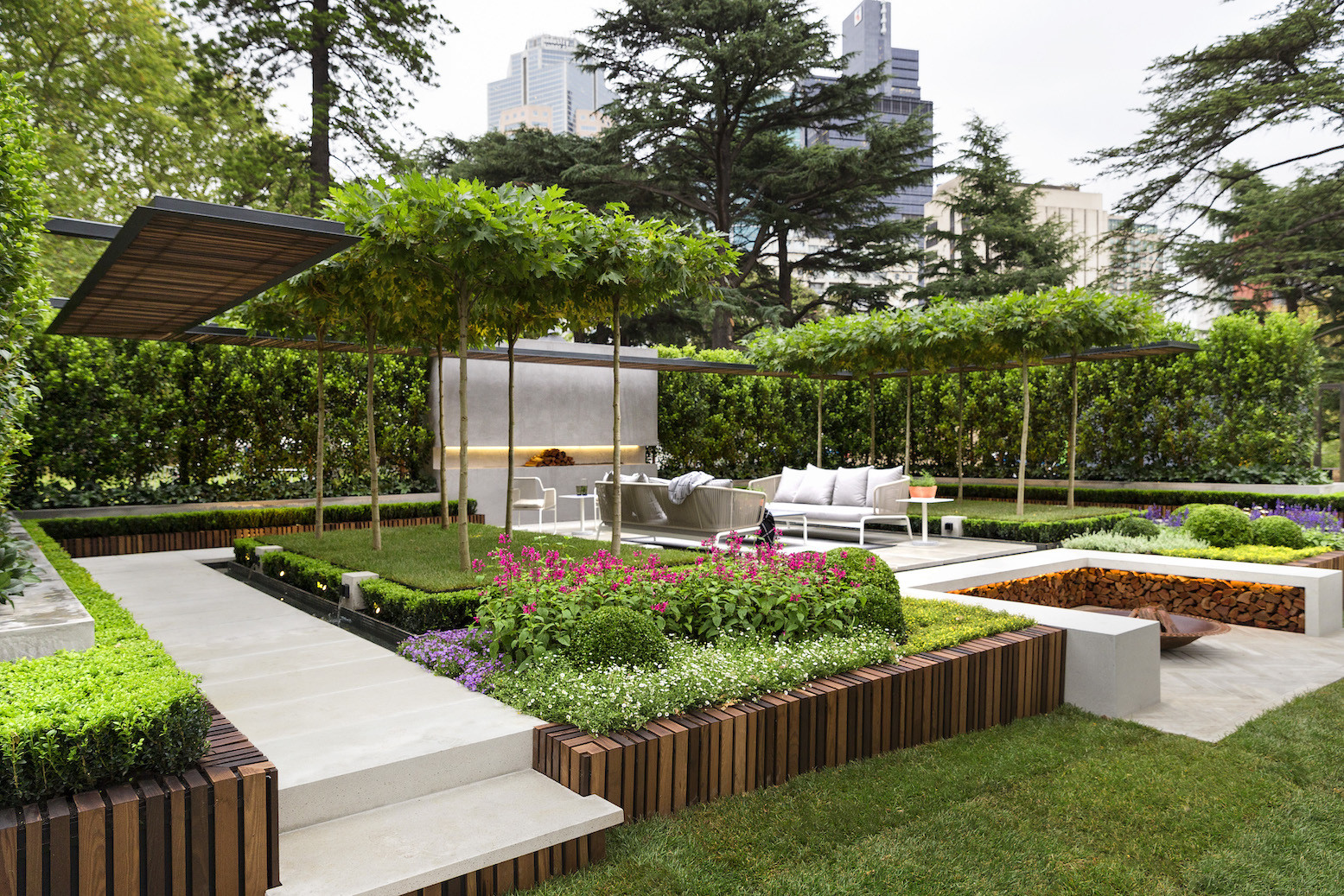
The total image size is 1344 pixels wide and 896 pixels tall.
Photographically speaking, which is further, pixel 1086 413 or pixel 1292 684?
pixel 1086 413

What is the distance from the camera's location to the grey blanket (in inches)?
337

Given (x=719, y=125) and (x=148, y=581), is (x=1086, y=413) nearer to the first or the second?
(x=719, y=125)

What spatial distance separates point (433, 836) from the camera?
2.66 m

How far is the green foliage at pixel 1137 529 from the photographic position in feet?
30.4

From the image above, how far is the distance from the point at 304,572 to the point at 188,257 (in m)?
2.75

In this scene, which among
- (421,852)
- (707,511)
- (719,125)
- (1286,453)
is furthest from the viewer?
(719,125)

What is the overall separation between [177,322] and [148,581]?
2.36 meters

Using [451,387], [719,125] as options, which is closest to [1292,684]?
[451,387]

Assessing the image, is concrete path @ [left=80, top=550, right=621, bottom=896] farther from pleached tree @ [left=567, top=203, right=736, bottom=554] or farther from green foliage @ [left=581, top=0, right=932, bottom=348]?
green foliage @ [left=581, top=0, right=932, bottom=348]

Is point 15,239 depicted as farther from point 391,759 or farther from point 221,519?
point 221,519

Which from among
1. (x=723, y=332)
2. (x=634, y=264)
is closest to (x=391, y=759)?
(x=634, y=264)

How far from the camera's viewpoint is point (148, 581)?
284 inches

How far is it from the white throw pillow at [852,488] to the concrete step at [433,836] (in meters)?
8.46

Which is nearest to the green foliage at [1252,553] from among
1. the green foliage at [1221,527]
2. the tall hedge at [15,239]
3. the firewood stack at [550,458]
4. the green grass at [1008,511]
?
the green foliage at [1221,527]
